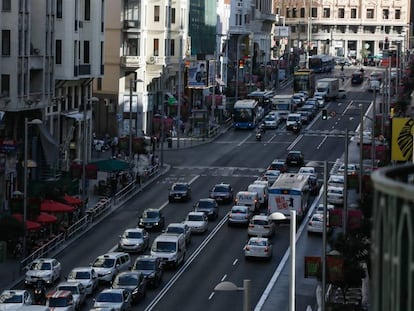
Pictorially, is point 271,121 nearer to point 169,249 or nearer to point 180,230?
point 180,230

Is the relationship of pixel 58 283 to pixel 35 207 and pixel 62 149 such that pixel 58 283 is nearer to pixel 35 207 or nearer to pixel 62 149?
pixel 35 207

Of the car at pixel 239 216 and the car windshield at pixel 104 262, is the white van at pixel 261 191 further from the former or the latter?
the car windshield at pixel 104 262

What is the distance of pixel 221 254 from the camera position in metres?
59.0

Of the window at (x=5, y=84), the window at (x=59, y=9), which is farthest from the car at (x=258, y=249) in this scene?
the window at (x=59, y=9)

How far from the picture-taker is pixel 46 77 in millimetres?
76438

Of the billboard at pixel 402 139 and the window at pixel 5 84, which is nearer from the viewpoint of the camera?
the billboard at pixel 402 139

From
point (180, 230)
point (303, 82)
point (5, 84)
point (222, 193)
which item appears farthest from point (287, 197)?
point (303, 82)

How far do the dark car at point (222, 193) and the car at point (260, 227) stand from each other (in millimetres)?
10047

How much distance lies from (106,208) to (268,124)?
44.0 meters

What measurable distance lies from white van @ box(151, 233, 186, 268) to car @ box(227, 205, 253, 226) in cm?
934

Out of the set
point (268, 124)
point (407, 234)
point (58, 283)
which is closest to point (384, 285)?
point (407, 234)

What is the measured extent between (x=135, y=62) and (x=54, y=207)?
47074mm

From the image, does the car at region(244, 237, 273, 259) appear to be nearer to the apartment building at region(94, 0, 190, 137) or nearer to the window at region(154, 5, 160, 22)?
the apartment building at region(94, 0, 190, 137)

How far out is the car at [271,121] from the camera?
112 m
